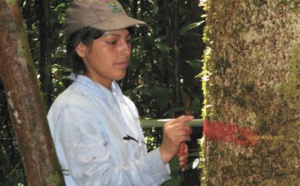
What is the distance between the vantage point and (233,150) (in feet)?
5.17

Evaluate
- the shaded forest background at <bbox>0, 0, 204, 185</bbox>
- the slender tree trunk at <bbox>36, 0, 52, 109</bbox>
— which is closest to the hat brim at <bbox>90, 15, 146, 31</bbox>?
the shaded forest background at <bbox>0, 0, 204, 185</bbox>

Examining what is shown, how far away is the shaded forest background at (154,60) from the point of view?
12.7 feet

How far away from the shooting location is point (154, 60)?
457cm

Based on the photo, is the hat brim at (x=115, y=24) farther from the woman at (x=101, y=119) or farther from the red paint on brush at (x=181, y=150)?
the red paint on brush at (x=181, y=150)

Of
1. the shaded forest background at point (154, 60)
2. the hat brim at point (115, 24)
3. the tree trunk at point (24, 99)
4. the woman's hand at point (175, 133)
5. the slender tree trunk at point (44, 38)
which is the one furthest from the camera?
the slender tree trunk at point (44, 38)

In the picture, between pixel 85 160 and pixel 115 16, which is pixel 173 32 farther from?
pixel 85 160

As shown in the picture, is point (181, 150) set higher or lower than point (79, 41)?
lower

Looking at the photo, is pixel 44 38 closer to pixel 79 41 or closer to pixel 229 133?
pixel 79 41

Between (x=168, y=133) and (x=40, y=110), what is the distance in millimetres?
507

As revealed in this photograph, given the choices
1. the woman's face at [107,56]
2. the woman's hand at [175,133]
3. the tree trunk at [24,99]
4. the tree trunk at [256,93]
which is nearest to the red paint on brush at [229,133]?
the tree trunk at [256,93]

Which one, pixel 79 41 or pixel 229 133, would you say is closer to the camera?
pixel 229 133

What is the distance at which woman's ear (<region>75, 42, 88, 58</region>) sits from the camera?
7.41ft

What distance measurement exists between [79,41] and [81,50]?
4cm

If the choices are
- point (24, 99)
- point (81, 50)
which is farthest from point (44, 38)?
point (24, 99)
